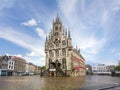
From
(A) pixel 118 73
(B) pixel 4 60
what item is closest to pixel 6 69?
(B) pixel 4 60

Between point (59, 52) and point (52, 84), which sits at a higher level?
point (59, 52)

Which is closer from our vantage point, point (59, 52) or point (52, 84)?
point (52, 84)

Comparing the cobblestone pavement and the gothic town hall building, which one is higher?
the gothic town hall building

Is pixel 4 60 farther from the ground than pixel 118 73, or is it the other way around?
pixel 4 60

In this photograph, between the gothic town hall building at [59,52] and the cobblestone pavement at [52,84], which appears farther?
the gothic town hall building at [59,52]

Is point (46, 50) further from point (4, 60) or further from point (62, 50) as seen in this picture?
point (4, 60)

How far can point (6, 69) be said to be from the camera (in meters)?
82.4

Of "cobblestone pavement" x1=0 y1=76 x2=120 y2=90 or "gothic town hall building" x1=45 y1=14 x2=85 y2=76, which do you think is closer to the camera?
"cobblestone pavement" x1=0 y1=76 x2=120 y2=90

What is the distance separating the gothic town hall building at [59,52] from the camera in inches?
2583

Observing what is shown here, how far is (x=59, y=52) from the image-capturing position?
69375mm

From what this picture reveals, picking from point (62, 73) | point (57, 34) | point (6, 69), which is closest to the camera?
point (62, 73)

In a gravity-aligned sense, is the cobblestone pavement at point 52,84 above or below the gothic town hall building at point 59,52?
below

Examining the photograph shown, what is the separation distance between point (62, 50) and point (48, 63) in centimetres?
940

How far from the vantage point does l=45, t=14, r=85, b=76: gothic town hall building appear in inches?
2583
